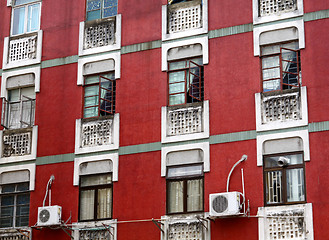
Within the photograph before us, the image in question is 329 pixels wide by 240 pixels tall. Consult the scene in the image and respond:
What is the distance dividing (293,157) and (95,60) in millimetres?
7801

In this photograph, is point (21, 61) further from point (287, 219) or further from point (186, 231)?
point (287, 219)

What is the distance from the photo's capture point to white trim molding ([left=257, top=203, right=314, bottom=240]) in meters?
19.9

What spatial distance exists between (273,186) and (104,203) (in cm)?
566

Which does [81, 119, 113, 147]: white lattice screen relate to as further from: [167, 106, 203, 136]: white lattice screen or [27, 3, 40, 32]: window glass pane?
[27, 3, 40, 32]: window glass pane

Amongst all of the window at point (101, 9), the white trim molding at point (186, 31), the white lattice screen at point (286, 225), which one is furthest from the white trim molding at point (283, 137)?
the window at point (101, 9)

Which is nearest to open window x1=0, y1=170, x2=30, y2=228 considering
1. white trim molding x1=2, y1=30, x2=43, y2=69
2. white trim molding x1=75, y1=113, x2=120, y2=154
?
white trim molding x1=75, y1=113, x2=120, y2=154

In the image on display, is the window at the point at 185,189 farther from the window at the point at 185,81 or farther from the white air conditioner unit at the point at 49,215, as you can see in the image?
the white air conditioner unit at the point at 49,215

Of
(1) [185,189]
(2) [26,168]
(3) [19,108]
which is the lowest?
(1) [185,189]

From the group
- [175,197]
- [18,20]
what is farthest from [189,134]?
[18,20]

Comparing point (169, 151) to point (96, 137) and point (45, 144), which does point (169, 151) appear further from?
point (45, 144)

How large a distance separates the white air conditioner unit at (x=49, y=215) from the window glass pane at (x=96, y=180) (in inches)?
46.8

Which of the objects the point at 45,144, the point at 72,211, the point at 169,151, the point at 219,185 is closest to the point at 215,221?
the point at 219,185

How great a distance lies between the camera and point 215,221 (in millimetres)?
21234

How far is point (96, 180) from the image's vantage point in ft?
77.2
